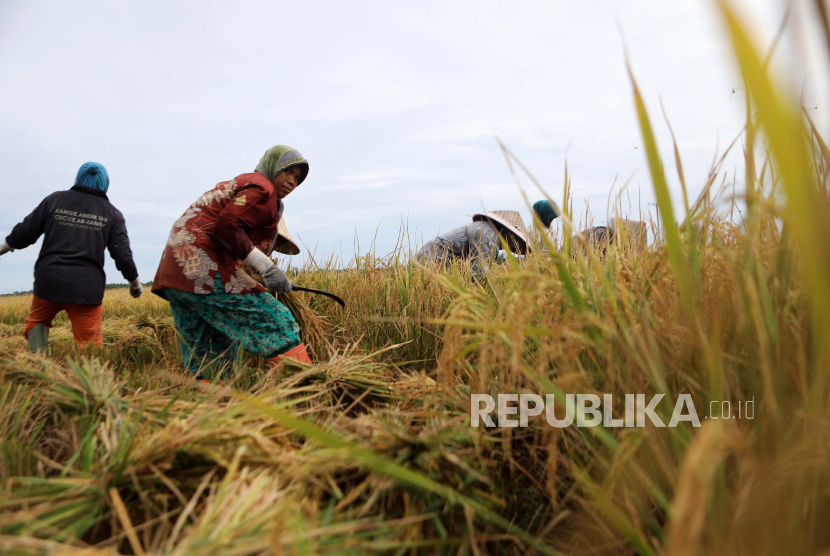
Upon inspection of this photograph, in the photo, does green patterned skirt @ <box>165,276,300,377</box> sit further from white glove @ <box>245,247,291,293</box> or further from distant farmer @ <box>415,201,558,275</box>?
distant farmer @ <box>415,201,558,275</box>

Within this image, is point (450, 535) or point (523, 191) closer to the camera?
point (450, 535)

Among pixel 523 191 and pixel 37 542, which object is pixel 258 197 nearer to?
pixel 523 191

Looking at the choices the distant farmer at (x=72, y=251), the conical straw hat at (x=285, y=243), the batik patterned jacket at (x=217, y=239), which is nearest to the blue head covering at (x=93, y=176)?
the distant farmer at (x=72, y=251)

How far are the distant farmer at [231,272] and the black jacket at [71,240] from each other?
1.18 meters

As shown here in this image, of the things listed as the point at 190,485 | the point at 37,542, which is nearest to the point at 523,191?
the point at 190,485

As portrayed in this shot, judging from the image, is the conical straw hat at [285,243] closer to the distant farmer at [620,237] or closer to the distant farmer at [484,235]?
the distant farmer at [484,235]

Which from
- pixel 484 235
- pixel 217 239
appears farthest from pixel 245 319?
pixel 484 235

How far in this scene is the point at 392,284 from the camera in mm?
3186

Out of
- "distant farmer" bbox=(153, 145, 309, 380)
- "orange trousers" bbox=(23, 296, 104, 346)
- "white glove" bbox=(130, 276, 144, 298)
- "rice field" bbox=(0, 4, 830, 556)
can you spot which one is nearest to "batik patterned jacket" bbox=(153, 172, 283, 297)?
"distant farmer" bbox=(153, 145, 309, 380)

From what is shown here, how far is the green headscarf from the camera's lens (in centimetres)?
242

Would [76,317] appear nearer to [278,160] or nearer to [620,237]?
[278,160]

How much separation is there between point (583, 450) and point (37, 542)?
0.85m

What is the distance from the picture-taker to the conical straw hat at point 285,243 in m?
3.07

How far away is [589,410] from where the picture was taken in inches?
31.4
